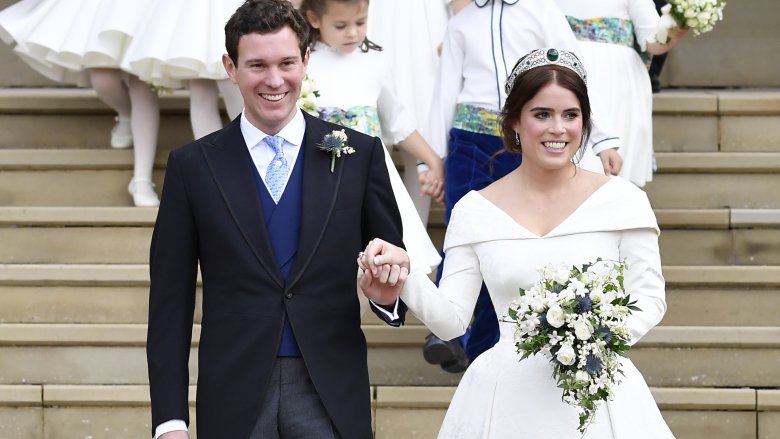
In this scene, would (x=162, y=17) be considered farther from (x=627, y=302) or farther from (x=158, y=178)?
(x=627, y=302)

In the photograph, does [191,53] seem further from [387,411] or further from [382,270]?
[382,270]

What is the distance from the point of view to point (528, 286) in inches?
161

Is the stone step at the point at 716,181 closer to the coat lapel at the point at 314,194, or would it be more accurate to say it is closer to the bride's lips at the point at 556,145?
the bride's lips at the point at 556,145

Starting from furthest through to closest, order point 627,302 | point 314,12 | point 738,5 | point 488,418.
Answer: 1. point 738,5
2. point 314,12
3. point 488,418
4. point 627,302

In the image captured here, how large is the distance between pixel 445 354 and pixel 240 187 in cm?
252

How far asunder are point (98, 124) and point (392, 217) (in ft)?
14.7

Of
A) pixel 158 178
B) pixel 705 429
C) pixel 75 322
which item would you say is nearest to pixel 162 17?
pixel 158 178

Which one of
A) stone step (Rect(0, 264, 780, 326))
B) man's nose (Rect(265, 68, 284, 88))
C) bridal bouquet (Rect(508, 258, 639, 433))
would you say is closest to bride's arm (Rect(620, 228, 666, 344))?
bridal bouquet (Rect(508, 258, 639, 433))

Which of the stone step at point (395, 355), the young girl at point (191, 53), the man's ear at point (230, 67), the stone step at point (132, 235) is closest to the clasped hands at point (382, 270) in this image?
the man's ear at point (230, 67)

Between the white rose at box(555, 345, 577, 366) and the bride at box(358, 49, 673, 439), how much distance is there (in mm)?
283

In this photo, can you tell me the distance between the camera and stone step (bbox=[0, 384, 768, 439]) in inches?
253

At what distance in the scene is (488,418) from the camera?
13.3 feet

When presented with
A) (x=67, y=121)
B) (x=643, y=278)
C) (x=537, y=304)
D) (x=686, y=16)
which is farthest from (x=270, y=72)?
(x=67, y=121)

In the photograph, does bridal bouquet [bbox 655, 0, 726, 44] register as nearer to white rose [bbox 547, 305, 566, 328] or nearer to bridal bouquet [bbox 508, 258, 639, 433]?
bridal bouquet [bbox 508, 258, 639, 433]
